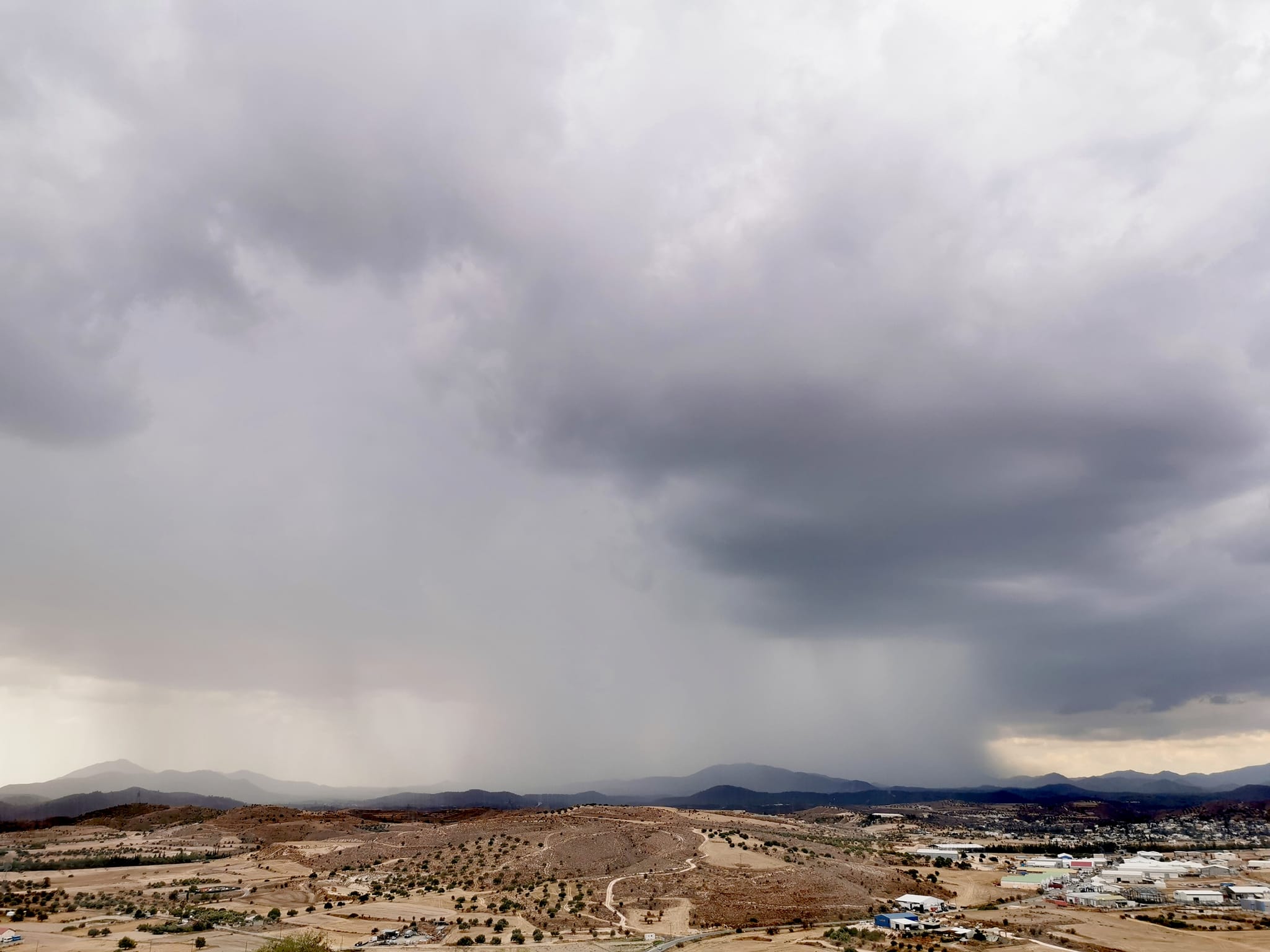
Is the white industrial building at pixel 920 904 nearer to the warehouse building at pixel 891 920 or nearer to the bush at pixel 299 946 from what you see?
the warehouse building at pixel 891 920

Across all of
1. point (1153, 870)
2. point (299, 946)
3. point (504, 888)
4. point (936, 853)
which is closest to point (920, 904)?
point (504, 888)

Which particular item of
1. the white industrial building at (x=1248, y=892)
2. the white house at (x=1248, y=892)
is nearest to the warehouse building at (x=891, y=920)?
the white industrial building at (x=1248, y=892)

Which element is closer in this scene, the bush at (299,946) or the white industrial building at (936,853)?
the bush at (299,946)

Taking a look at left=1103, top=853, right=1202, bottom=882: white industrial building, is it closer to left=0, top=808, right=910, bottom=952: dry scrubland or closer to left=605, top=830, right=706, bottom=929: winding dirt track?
left=0, top=808, right=910, bottom=952: dry scrubland

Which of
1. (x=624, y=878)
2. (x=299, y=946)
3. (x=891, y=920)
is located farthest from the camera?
(x=624, y=878)

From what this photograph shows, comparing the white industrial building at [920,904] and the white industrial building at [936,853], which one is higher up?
the white industrial building at [920,904]

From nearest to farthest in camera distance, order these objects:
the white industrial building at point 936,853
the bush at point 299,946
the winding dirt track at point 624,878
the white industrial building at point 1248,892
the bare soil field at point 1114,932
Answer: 1. the bush at point 299,946
2. the bare soil field at point 1114,932
3. the winding dirt track at point 624,878
4. the white industrial building at point 1248,892
5. the white industrial building at point 936,853

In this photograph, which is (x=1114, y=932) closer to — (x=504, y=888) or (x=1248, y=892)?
(x=1248, y=892)

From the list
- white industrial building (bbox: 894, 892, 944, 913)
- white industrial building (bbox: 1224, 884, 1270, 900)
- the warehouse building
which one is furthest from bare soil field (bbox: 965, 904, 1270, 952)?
white industrial building (bbox: 1224, 884, 1270, 900)

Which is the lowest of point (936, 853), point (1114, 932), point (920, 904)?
point (936, 853)
